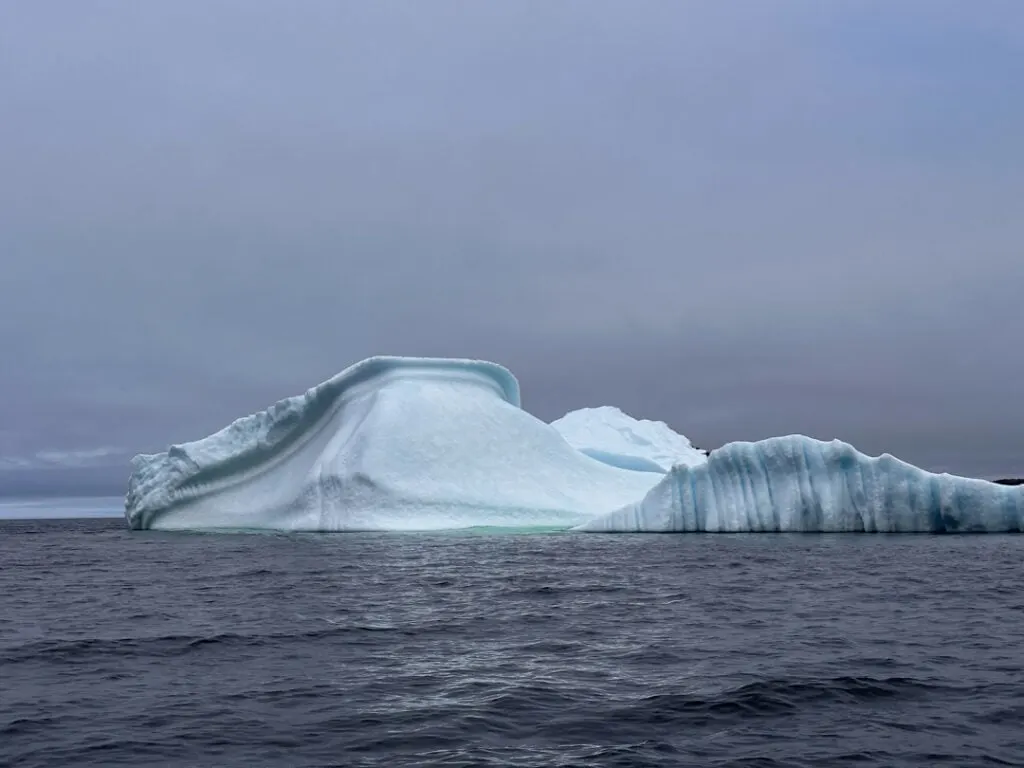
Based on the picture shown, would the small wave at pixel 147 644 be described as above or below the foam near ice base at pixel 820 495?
below

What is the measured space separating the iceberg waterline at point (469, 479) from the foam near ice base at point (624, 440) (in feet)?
21.4

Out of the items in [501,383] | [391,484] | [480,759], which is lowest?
[480,759]

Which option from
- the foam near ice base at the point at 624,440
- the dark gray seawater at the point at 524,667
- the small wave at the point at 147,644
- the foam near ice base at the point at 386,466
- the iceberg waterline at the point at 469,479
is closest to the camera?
the dark gray seawater at the point at 524,667

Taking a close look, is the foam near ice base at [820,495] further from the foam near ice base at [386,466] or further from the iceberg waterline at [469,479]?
the foam near ice base at [386,466]

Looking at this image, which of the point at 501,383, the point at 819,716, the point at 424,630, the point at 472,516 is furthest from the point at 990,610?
the point at 501,383

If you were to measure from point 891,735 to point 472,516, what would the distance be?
20.5 metres

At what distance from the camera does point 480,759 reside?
16.4ft

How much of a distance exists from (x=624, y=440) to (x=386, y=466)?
55.9ft

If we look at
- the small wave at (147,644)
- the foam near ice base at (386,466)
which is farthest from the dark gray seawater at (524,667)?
the foam near ice base at (386,466)

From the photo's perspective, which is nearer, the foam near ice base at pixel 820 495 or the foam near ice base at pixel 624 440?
the foam near ice base at pixel 820 495

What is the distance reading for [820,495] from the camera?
70.7 feet

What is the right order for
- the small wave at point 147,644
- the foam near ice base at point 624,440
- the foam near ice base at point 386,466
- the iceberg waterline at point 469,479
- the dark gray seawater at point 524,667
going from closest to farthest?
the dark gray seawater at point 524,667 < the small wave at point 147,644 < the iceberg waterline at point 469,479 < the foam near ice base at point 386,466 < the foam near ice base at point 624,440

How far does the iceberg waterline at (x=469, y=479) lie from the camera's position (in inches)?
842

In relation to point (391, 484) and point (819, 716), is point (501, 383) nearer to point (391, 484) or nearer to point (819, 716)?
point (391, 484)
